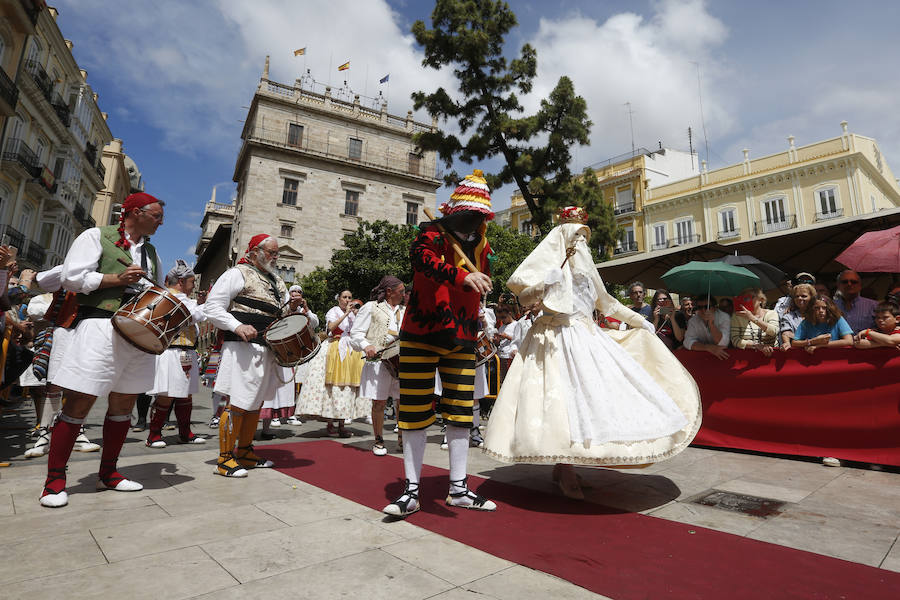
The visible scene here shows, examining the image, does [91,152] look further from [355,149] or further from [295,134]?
[355,149]

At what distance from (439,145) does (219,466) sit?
17.3 m

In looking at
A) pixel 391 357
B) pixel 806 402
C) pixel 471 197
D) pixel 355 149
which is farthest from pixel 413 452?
pixel 355 149

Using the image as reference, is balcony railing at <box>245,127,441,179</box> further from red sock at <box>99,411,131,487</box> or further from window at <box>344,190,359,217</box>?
red sock at <box>99,411,131,487</box>

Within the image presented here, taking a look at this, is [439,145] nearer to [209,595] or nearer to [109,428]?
[109,428]

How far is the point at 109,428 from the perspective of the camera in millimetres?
3408

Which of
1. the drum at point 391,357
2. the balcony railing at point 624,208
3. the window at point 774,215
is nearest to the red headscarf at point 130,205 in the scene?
the drum at point 391,357

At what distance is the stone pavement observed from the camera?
187 centimetres

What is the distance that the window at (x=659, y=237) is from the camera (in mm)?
36469

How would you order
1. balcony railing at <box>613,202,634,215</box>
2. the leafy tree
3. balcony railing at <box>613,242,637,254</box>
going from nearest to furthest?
the leafy tree → balcony railing at <box>613,242,637,254</box> → balcony railing at <box>613,202,634,215</box>

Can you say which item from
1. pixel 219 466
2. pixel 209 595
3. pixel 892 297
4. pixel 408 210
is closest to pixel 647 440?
pixel 209 595

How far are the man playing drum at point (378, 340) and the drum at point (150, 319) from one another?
2.01 metres

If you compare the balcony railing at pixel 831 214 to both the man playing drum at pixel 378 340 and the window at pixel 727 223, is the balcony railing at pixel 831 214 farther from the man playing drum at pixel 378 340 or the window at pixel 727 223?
the man playing drum at pixel 378 340

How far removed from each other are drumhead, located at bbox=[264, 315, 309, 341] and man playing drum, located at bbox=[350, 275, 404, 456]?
1.03 meters

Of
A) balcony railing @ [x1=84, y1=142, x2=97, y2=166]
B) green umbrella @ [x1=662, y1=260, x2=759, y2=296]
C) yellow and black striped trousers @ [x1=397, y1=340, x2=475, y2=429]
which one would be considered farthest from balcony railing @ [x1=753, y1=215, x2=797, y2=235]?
balcony railing @ [x1=84, y1=142, x2=97, y2=166]
